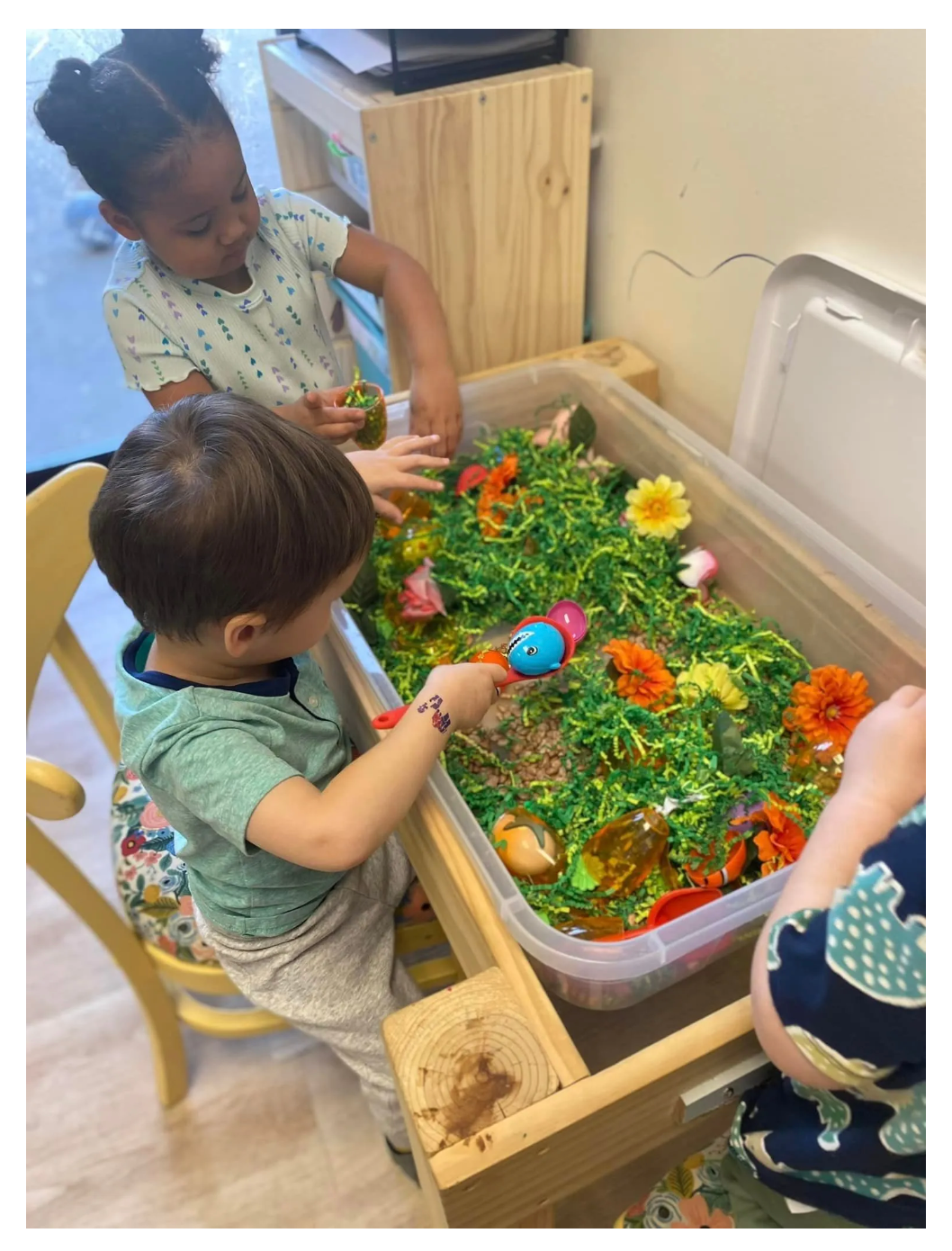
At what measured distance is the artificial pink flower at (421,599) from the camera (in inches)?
36.5

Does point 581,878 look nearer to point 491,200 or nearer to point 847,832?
point 847,832

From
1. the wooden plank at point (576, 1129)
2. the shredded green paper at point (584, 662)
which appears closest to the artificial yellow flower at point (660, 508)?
the shredded green paper at point (584, 662)

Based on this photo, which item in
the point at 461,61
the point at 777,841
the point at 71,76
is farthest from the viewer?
the point at 461,61

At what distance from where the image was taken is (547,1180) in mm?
543

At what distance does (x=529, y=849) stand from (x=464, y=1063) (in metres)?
0.21

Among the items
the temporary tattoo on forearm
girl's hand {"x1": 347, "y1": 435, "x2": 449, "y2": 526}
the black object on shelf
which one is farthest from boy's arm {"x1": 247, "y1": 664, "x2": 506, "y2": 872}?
the black object on shelf

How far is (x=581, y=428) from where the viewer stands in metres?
1.08

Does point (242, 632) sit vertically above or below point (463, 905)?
above

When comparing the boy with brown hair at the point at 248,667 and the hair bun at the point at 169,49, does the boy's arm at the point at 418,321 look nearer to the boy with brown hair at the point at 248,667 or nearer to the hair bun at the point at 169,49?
the hair bun at the point at 169,49

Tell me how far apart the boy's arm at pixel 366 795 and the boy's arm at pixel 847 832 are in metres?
0.25

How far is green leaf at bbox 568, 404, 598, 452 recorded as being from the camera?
3.55ft

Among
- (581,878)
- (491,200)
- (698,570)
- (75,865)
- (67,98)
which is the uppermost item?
(67,98)

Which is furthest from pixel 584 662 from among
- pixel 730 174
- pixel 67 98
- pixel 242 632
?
pixel 67 98
